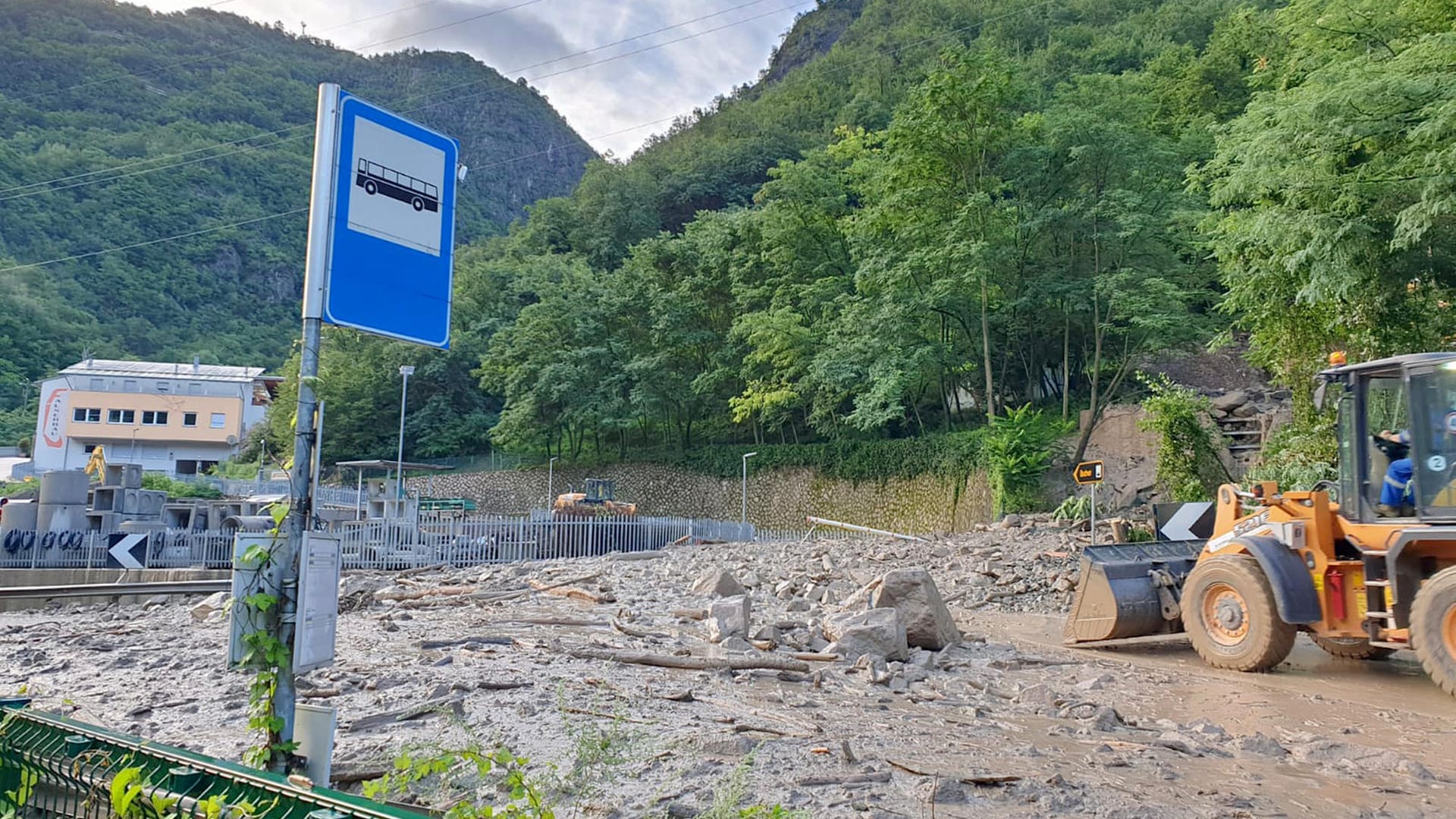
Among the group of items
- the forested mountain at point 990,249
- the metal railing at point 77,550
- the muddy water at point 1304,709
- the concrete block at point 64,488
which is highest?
the forested mountain at point 990,249

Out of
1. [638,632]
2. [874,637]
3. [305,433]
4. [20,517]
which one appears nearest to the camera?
[305,433]

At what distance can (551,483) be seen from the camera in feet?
149

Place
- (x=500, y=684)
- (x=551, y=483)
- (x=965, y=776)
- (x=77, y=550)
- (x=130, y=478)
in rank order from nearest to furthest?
(x=965, y=776)
(x=500, y=684)
(x=77, y=550)
(x=130, y=478)
(x=551, y=483)

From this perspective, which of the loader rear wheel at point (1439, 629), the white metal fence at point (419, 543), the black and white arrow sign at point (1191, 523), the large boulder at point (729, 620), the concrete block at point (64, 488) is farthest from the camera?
the concrete block at point (64, 488)

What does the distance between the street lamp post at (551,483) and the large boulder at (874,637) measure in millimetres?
36747

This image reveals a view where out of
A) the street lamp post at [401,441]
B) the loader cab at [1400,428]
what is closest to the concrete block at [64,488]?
the street lamp post at [401,441]

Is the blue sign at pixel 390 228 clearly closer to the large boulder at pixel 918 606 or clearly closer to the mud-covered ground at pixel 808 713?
the mud-covered ground at pixel 808 713

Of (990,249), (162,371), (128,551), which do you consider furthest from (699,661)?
(162,371)

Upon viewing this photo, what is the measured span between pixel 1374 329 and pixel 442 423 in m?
45.1

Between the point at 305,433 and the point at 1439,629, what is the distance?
8.44m

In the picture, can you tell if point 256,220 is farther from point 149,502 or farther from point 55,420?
point 149,502

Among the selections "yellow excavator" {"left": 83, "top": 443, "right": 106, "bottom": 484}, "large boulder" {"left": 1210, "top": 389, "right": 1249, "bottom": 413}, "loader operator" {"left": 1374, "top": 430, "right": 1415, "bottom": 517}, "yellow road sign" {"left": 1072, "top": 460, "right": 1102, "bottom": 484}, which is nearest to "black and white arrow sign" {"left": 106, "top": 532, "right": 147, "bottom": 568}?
"yellow excavator" {"left": 83, "top": 443, "right": 106, "bottom": 484}

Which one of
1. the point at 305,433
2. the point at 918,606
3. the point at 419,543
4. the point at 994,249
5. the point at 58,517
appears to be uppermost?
the point at 994,249

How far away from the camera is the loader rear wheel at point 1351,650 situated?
390 inches
